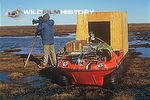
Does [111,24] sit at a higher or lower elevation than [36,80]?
higher

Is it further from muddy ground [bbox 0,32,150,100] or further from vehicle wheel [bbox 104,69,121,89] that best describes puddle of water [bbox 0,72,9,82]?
vehicle wheel [bbox 104,69,121,89]

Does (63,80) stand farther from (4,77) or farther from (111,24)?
(111,24)

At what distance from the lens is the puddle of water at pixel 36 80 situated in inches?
450

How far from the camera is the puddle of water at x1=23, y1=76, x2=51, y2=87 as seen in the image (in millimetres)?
11423

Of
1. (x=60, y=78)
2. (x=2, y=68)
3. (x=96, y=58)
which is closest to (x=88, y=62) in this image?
(x=96, y=58)

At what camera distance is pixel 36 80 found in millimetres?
12227

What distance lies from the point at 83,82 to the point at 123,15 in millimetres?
5008

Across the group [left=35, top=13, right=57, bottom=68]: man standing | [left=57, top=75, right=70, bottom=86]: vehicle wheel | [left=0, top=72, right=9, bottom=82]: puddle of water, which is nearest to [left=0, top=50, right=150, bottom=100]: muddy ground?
[left=0, top=72, right=9, bottom=82]: puddle of water

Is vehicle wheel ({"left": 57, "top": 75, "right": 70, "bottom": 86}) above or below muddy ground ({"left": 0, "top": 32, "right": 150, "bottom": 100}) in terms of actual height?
above

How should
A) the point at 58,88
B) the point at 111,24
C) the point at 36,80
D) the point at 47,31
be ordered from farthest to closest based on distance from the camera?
the point at 111,24 → the point at 47,31 → the point at 36,80 → the point at 58,88

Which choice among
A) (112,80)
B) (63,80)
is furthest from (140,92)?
(63,80)

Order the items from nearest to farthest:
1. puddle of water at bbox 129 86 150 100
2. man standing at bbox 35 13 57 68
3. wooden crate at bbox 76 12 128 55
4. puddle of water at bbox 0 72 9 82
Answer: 1. puddle of water at bbox 129 86 150 100
2. puddle of water at bbox 0 72 9 82
3. man standing at bbox 35 13 57 68
4. wooden crate at bbox 76 12 128 55

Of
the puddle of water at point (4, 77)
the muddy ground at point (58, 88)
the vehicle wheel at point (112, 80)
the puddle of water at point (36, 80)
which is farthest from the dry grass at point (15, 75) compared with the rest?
the vehicle wheel at point (112, 80)

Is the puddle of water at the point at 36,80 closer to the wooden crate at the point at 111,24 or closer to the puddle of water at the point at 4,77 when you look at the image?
the puddle of water at the point at 4,77
